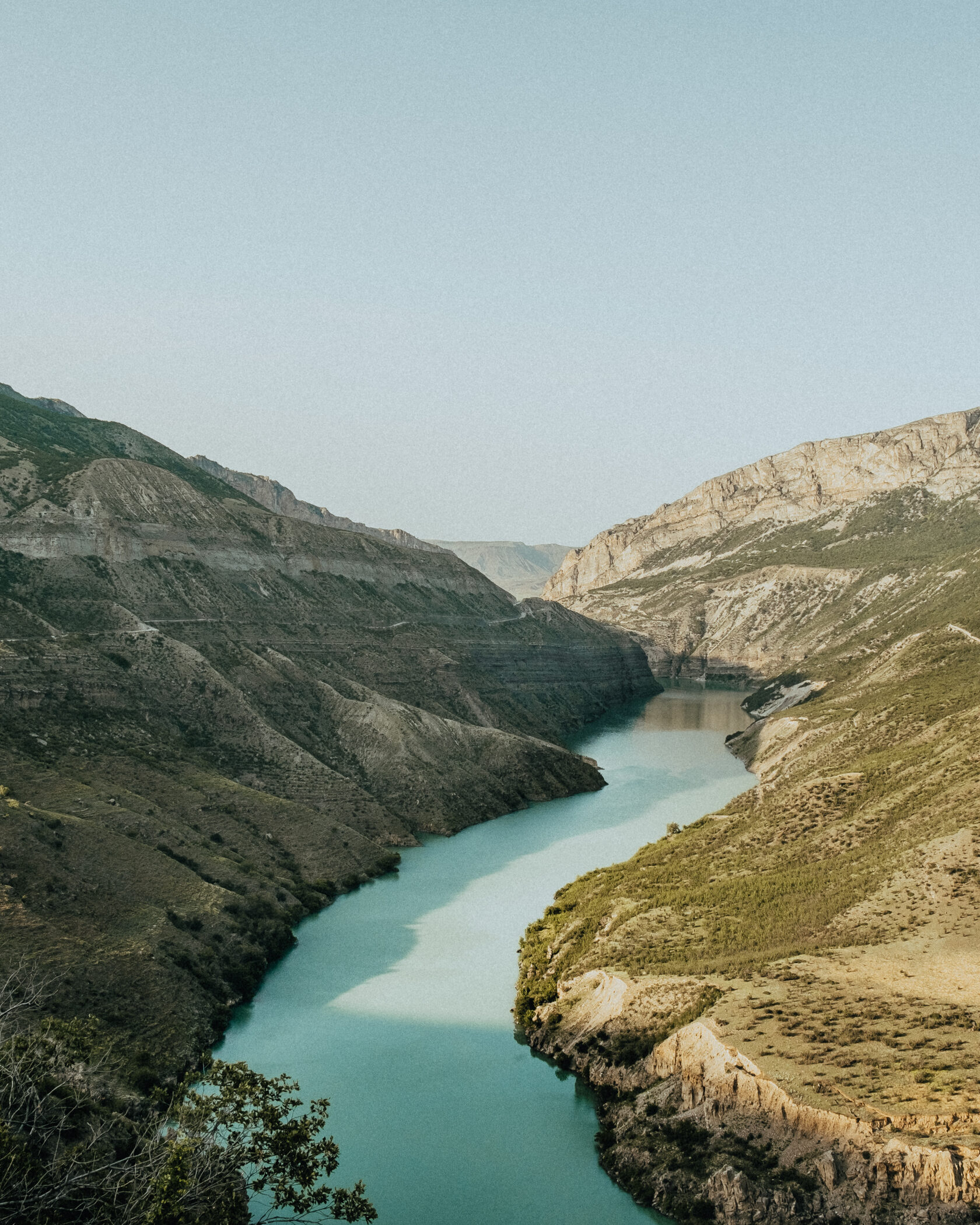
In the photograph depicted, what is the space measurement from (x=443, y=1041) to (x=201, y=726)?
122 feet

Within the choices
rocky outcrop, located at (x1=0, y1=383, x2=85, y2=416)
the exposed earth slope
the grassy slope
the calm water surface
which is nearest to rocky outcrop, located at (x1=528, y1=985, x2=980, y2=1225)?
the exposed earth slope

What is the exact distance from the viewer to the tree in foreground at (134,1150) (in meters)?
25.9

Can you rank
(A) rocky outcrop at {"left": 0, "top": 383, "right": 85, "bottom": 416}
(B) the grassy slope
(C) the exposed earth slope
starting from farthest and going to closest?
(A) rocky outcrop at {"left": 0, "top": 383, "right": 85, "bottom": 416} < (B) the grassy slope < (C) the exposed earth slope

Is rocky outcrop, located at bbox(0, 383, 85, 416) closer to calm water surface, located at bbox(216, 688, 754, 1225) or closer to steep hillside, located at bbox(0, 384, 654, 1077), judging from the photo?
steep hillside, located at bbox(0, 384, 654, 1077)

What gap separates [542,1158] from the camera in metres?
36.5

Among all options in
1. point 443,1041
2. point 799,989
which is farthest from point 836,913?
point 443,1041

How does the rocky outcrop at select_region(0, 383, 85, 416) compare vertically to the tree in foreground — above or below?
above

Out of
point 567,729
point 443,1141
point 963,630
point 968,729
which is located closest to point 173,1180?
point 443,1141

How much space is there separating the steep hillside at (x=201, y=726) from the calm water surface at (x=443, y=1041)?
2.57 meters

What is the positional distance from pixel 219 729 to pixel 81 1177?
5144 cm

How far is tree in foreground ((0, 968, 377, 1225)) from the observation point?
25.9 m

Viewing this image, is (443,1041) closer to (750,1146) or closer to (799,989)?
(799,989)

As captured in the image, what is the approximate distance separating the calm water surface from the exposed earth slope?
174cm

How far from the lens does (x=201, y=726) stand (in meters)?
76.1
